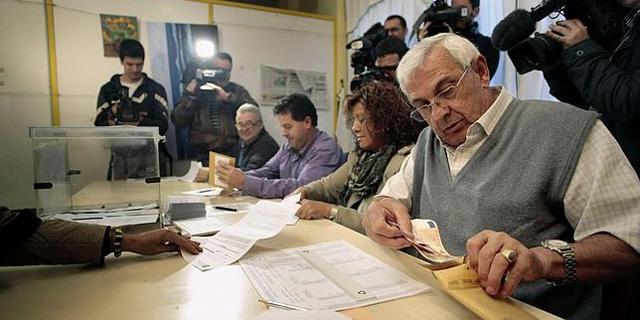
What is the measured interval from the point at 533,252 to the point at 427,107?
19.3 inches

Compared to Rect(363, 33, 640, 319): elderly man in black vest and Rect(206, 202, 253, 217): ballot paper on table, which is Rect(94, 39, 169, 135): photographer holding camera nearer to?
Rect(206, 202, 253, 217): ballot paper on table

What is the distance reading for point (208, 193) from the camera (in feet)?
6.98

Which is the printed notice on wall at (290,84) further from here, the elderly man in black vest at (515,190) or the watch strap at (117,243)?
the watch strap at (117,243)

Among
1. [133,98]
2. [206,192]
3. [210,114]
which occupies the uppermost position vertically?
[133,98]

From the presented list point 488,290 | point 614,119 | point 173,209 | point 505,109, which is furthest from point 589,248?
point 173,209

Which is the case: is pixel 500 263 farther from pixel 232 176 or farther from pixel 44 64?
pixel 44 64

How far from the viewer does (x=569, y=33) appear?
126cm

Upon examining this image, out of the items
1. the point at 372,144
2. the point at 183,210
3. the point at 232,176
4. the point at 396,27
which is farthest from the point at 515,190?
the point at 396,27

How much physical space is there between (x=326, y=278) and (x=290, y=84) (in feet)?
11.7

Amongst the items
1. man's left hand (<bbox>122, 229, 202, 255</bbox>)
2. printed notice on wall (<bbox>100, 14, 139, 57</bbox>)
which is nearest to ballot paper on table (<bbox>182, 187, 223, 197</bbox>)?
man's left hand (<bbox>122, 229, 202, 255</bbox>)

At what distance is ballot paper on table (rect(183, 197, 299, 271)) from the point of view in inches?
38.0

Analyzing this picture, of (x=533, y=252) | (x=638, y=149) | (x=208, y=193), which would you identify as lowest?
(x=208, y=193)

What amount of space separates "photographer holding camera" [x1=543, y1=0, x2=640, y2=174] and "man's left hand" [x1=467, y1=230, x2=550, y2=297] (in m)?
0.71

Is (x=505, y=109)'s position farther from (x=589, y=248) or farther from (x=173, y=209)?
(x=173, y=209)
